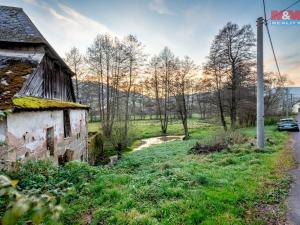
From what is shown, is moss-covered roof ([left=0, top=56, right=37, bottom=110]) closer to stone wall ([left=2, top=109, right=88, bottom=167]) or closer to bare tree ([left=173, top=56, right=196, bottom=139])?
stone wall ([left=2, top=109, right=88, bottom=167])

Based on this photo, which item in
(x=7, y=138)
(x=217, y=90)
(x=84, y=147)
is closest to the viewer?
(x=7, y=138)

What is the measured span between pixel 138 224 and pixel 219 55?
25790 mm

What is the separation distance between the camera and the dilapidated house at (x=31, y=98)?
7627mm

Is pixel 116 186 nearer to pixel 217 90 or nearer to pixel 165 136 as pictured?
pixel 217 90

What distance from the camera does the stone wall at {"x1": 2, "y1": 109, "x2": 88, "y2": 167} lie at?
755cm

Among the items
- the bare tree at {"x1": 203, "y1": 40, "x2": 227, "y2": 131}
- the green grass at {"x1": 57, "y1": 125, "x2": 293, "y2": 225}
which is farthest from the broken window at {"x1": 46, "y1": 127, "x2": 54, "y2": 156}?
the bare tree at {"x1": 203, "y1": 40, "x2": 227, "y2": 131}

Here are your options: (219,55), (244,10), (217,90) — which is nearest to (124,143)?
(217,90)

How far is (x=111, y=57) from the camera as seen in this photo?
1155 inches

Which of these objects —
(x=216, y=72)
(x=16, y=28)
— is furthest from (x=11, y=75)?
(x=216, y=72)

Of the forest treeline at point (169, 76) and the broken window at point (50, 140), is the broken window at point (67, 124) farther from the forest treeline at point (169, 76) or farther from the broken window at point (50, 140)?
the forest treeline at point (169, 76)

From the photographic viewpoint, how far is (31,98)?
9531 mm

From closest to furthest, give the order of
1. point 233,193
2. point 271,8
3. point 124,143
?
1. point 233,193
2. point 271,8
3. point 124,143

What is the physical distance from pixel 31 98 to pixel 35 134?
1610 millimetres

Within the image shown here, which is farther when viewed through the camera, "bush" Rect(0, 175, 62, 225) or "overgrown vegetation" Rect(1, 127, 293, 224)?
"overgrown vegetation" Rect(1, 127, 293, 224)
